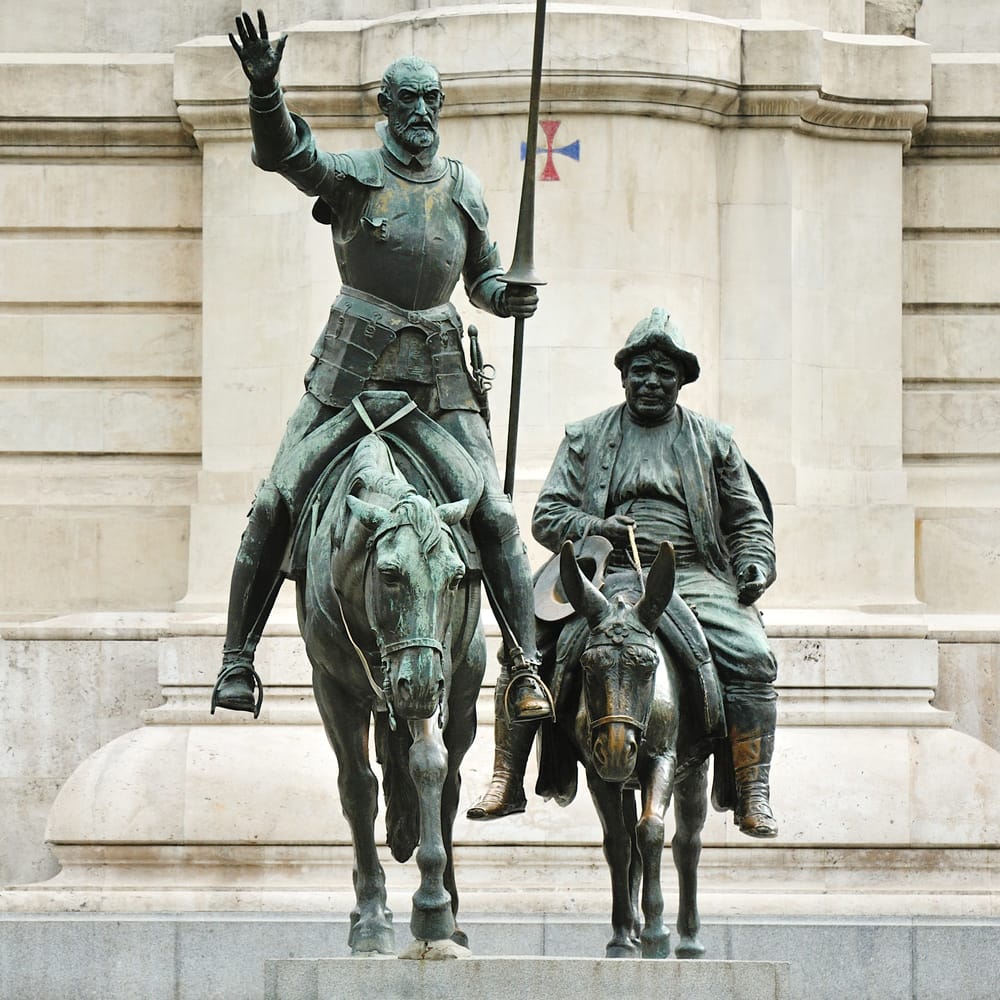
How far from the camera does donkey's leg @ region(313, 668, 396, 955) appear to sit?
49.8 feet

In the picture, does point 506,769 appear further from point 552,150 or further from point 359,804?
point 552,150

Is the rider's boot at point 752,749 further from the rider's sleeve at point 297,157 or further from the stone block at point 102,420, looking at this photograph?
the stone block at point 102,420

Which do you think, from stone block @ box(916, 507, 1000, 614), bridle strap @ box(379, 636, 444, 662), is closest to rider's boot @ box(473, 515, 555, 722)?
Answer: bridle strap @ box(379, 636, 444, 662)

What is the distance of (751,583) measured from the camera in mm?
16172

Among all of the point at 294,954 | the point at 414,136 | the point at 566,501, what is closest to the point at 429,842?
the point at 566,501

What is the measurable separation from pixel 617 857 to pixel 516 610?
1313 millimetres

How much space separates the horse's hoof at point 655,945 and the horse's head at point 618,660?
0.83 metres

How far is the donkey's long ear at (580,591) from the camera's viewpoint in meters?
15.2

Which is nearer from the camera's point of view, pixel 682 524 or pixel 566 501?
pixel 682 524

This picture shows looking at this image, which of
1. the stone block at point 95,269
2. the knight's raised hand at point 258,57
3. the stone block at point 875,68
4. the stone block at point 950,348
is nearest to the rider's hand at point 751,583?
the knight's raised hand at point 258,57

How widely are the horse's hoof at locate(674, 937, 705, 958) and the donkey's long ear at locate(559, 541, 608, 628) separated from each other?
6.16 ft

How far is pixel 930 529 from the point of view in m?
22.1

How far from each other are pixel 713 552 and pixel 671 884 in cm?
323

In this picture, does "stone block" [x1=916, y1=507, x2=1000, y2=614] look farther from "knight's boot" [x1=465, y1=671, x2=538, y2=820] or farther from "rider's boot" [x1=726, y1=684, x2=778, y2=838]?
"knight's boot" [x1=465, y1=671, x2=538, y2=820]
